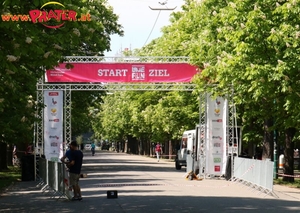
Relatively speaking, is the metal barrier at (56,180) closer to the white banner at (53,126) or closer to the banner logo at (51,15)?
the white banner at (53,126)

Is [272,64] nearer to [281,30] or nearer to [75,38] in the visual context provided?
[281,30]

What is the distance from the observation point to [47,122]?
38.3 metres

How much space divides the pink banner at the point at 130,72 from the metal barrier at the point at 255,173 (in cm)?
619

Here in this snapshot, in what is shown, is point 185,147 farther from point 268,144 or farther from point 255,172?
point 255,172

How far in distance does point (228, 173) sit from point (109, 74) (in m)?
7.85

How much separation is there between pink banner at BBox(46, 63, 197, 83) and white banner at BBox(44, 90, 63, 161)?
3.09ft

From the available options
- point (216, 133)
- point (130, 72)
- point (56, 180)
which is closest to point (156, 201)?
point (56, 180)

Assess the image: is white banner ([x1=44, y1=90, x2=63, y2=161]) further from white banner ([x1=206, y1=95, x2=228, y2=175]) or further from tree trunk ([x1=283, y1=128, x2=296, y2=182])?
tree trunk ([x1=283, y1=128, x2=296, y2=182])

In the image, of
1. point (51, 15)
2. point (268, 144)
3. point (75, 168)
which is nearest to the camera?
point (51, 15)

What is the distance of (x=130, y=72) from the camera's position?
38.5m

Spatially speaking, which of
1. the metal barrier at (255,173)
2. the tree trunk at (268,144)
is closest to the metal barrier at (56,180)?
the metal barrier at (255,173)

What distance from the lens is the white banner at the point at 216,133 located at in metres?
37.1

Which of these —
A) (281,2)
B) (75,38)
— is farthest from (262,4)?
(75,38)

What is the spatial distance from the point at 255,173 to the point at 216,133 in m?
9.60
